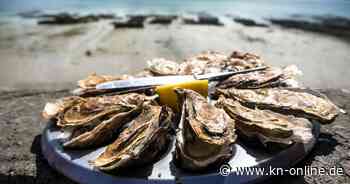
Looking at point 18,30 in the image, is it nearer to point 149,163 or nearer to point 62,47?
point 62,47

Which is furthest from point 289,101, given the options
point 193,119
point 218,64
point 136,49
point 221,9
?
point 221,9

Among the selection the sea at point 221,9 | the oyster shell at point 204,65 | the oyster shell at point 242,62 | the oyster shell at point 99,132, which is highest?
the oyster shell at point 242,62

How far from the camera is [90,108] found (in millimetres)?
2037

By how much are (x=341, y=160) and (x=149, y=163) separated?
113 centimetres

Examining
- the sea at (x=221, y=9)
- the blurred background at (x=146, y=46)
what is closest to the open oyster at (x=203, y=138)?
the blurred background at (x=146, y=46)

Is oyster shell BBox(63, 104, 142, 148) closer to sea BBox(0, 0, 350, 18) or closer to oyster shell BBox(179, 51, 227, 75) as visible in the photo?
oyster shell BBox(179, 51, 227, 75)

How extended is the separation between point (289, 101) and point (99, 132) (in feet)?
3.49

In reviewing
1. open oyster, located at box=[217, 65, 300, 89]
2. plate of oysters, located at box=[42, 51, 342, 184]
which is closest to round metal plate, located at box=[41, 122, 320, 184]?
plate of oysters, located at box=[42, 51, 342, 184]

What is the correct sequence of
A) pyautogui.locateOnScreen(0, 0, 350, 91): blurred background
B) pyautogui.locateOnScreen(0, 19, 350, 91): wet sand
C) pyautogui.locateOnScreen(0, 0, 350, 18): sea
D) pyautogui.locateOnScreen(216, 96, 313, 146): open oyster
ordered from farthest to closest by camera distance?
pyautogui.locateOnScreen(0, 0, 350, 18): sea
pyautogui.locateOnScreen(0, 0, 350, 91): blurred background
pyautogui.locateOnScreen(0, 19, 350, 91): wet sand
pyautogui.locateOnScreen(216, 96, 313, 146): open oyster

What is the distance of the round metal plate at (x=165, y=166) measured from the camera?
5.17 feet

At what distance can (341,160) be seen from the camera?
6.70 ft

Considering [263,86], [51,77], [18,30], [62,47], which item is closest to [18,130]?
[263,86]

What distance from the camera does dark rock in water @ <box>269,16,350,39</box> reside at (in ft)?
31.9

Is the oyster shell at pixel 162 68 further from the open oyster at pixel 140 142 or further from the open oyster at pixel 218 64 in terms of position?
the open oyster at pixel 140 142
